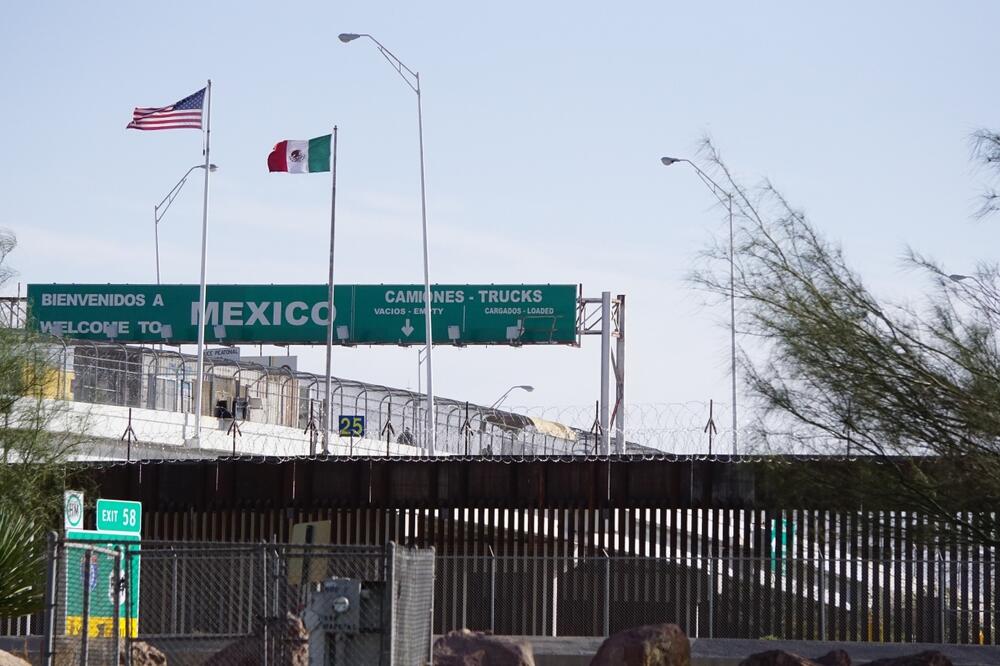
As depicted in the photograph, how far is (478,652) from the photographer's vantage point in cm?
1881

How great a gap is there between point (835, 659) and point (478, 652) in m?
4.30

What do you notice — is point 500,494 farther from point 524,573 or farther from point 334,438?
point 334,438

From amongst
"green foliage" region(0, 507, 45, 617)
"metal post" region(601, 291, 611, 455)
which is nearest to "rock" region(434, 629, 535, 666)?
"green foliage" region(0, 507, 45, 617)

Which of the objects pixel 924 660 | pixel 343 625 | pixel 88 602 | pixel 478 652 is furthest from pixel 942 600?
pixel 88 602

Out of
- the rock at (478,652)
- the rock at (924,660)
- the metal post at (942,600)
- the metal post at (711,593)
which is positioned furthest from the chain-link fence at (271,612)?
the metal post at (942,600)

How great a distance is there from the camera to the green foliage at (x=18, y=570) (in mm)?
19453

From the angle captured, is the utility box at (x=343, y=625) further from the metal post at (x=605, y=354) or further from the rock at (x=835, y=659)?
the metal post at (x=605, y=354)

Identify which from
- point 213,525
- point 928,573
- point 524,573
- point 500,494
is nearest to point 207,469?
point 213,525

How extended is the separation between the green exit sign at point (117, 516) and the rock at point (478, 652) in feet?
13.4

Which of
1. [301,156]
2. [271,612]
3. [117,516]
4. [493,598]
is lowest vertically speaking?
[493,598]

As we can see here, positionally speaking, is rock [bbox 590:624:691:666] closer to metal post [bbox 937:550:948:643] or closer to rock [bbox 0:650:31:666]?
metal post [bbox 937:550:948:643]

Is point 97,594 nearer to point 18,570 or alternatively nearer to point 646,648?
point 18,570

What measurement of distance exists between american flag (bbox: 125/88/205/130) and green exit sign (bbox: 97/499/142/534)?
76.5ft

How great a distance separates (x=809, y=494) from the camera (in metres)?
18.0
